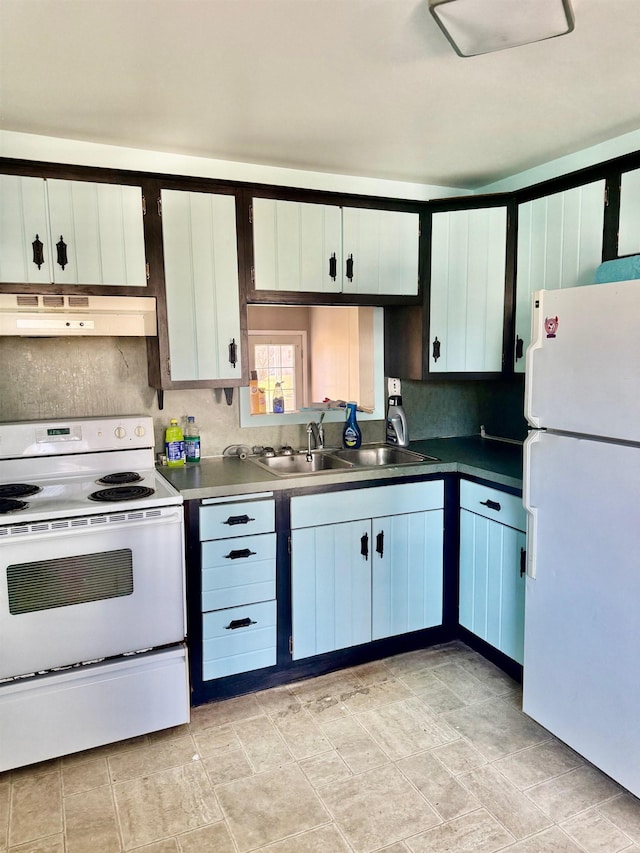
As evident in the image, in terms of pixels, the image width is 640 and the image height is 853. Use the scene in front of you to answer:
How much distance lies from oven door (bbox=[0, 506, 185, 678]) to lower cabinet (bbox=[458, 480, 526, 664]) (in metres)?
1.33

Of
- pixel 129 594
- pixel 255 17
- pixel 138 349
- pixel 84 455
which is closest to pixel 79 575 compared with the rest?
pixel 129 594

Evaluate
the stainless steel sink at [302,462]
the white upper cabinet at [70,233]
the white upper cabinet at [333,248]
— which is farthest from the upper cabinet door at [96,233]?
the stainless steel sink at [302,462]

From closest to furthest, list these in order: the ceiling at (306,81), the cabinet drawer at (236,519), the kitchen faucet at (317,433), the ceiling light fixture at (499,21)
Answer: the ceiling light fixture at (499,21) → the ceiling at (306,81) → the cabinet drawer at (236,519) → the kitchen faucet at (317,433)

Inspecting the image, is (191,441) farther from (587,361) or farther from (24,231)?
(587,361)

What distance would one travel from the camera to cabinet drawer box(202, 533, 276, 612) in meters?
2.44

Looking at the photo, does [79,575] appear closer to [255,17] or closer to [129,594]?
[129,594]

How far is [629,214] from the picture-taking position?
242cm

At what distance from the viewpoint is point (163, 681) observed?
2275 millimetres

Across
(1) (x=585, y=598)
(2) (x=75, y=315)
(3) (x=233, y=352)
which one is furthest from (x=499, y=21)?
(2) (x=75, y=315)

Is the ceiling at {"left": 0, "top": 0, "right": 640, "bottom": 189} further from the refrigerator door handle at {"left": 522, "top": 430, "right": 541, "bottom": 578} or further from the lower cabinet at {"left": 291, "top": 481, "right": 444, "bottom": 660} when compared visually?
the lower cabinet at {"left": 291, "top": 481, "right": 444, "bottom": 660}

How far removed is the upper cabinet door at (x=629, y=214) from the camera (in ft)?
7.84

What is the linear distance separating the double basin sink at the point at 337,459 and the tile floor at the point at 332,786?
3.45 ft

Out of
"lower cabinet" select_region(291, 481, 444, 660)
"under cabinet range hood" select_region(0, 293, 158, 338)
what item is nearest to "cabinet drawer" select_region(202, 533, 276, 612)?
"lower cabinet" select_region(291, 481, 444, 660)

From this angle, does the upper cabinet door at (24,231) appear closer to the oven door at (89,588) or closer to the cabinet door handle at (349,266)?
the oven door at (89,588)
